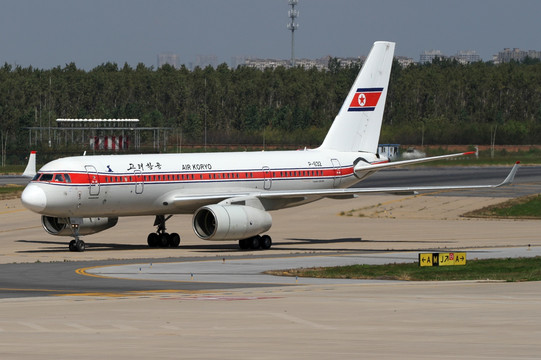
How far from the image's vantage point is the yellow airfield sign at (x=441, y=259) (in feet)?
123

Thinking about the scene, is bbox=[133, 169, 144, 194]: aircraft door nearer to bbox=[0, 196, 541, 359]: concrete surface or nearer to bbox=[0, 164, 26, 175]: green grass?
bbox=[0, 196, 541, 359]: concrete surface

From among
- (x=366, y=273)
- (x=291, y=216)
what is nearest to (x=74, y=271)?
(x=366, y=273)

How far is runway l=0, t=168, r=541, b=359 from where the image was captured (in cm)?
1895

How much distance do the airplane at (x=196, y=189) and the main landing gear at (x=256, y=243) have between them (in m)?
0.05

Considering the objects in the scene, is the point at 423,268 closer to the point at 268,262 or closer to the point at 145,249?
the point at 268,262

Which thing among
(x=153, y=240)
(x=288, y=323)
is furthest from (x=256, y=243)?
(x=288, y=323)

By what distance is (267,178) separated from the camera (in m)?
53.8

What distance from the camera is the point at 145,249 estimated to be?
51188mm

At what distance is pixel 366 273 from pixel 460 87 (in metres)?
150

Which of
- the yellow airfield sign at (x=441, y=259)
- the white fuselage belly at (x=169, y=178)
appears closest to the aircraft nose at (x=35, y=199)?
the white fuselage belly at (x=169, y=178)

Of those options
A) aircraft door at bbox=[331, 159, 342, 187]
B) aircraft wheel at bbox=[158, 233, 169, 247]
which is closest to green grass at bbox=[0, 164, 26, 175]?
aircraft wheel at bbox=[158, 233, 169, 247]

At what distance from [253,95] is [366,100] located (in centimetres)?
12819

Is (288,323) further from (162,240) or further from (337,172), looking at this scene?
(337,172)

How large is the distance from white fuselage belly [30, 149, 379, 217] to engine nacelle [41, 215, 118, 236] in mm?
1905
